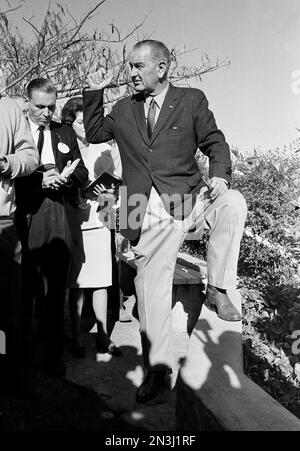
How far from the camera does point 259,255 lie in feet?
17.5

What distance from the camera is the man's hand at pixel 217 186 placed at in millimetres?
2854

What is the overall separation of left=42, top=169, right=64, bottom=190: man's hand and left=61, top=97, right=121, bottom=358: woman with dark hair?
1.63ft

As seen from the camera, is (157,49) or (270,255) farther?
(270,255)

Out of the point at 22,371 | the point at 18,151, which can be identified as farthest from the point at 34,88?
the point at 22,371

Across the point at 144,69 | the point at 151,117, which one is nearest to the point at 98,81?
the point at 144,69

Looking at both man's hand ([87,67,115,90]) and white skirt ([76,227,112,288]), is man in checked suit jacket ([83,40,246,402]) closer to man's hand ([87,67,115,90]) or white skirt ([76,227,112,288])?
man's hand ([87,67,115,90])

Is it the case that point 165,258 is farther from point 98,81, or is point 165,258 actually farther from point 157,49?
point 157,49

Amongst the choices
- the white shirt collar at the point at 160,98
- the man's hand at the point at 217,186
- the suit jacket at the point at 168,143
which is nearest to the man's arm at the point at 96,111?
the suit jacket at the point at 168,143

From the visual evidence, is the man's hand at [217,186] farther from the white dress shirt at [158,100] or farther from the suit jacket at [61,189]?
the suit jacket at [61,189]

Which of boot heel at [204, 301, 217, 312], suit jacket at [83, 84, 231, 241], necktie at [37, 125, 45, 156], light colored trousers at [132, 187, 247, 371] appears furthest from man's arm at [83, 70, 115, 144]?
boot heel at [204, 301, 217, 312]

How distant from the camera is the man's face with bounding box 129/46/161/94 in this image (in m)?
2.96

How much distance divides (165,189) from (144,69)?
30.4 inches

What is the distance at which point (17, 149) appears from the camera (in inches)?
112

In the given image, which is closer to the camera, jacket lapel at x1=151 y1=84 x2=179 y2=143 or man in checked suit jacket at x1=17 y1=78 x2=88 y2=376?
jacket lapel at x1=151 y1=84 x2=179 y2=143
